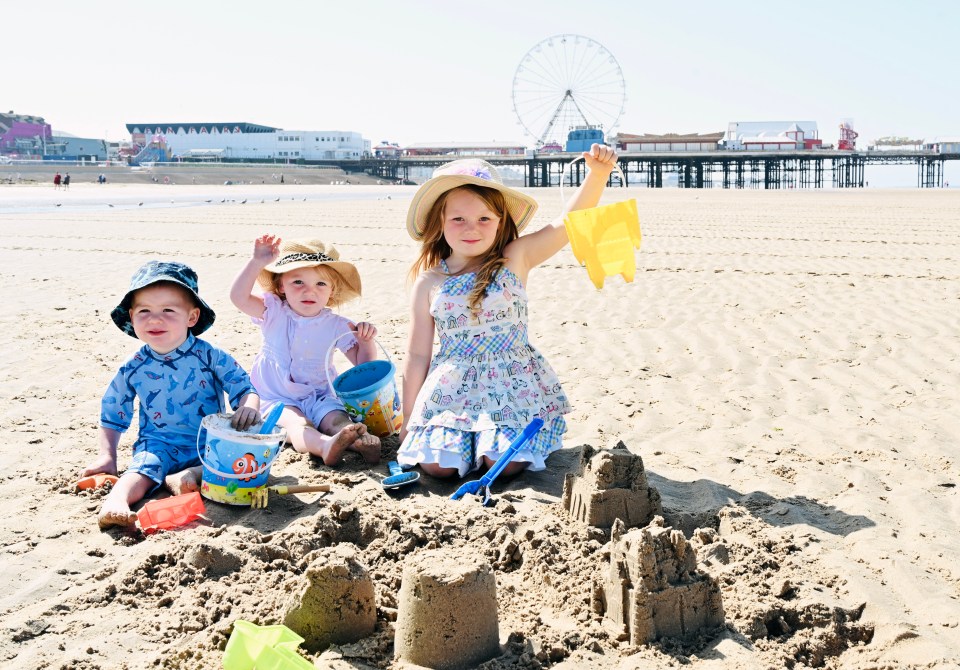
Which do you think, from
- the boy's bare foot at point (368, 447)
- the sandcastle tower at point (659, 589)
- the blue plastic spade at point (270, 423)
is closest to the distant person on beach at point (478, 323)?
the boy's bare foot at point (368, 447)

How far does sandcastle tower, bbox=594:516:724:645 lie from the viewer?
2297 millimetres

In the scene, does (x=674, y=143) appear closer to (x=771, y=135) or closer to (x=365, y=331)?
(x=771, y=135)

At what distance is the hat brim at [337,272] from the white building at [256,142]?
3912 inches

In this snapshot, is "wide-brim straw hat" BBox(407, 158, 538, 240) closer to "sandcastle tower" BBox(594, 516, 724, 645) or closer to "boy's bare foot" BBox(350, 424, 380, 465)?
"boy's bare foot" BBox(350, 424, 380, 465)

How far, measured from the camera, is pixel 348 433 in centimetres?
379

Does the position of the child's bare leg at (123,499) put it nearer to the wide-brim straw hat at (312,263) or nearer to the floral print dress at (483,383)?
the floral print dress at (483,383)

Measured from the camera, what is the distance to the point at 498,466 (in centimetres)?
342

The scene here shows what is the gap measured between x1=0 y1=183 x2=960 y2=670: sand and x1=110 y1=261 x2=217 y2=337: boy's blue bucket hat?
0.70 m

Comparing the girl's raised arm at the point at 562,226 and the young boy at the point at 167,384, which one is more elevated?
the girl's raised arm at the point at 562,226

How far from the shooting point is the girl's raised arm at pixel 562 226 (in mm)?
3859

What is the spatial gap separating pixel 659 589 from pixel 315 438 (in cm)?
204

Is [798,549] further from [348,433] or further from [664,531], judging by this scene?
[348,433]

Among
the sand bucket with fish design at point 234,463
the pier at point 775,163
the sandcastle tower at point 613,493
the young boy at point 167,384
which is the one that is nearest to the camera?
the sandcastle tower at point 613,493

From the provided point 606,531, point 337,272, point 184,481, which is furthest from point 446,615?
point 337,272
